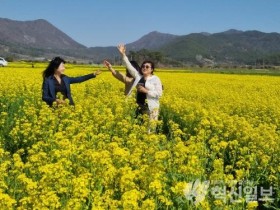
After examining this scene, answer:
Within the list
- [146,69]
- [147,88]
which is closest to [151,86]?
[147,88]

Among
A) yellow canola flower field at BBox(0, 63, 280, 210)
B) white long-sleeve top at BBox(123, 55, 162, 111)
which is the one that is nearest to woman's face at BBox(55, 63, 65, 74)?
yellow canola flower field at BBox(0, 63, 280, 210)

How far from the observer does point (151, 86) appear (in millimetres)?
8383

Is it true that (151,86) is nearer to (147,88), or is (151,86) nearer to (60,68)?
(147,88)

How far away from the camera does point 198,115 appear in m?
10.4

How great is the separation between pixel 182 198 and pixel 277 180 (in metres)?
1.71

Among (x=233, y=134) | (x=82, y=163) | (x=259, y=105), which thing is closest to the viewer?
(x=82, y=163)

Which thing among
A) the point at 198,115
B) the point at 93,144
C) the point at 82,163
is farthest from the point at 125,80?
the point at 82,163

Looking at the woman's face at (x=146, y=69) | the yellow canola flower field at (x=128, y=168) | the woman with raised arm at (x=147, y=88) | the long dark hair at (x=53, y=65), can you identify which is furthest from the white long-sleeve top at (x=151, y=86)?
the long dark hair at (x=53, y=65)

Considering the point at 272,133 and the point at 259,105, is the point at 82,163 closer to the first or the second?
the point at 272,133

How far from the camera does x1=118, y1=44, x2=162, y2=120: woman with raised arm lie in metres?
8.36

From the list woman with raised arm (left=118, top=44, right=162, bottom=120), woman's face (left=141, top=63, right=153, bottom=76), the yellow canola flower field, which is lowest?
the yellow canola flower field

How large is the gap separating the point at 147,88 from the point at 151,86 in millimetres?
85

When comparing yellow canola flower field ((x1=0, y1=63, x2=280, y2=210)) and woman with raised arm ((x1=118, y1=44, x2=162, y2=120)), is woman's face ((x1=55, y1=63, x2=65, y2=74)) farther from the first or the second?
woman with raised arm ((x1=118, y1=44, x2=162, y2=120))

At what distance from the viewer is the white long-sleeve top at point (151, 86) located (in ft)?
27.5
